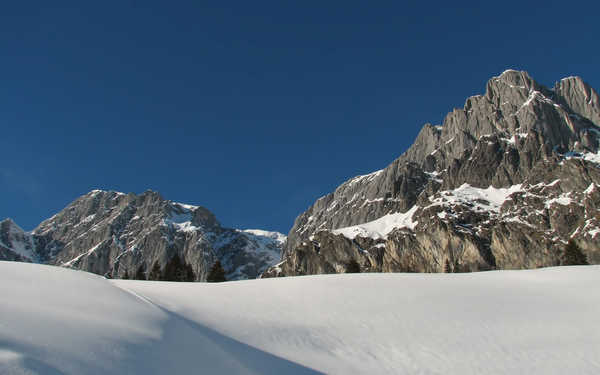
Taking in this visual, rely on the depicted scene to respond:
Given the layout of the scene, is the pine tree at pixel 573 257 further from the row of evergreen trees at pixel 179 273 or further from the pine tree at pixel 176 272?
the pine tree at pixel 176 272

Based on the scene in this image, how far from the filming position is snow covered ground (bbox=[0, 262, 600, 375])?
8.62m

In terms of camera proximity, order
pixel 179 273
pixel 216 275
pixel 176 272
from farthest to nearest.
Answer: pixel 179 273 < pixel 176 272 < pixel 216 275

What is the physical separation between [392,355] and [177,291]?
39.4 ft

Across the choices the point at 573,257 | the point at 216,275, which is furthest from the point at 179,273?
the point at 573,257

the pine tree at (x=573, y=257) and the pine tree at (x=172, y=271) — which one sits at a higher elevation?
the pine tree at (x=573, y=257)

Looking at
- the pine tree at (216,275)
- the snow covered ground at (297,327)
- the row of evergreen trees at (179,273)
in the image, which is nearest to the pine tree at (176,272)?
the row of evergreen trees at (179,273)

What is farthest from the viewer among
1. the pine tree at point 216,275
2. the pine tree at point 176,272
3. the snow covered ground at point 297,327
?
the pine tree at point 176,272

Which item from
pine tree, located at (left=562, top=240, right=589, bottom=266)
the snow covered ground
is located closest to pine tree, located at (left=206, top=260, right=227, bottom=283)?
the snow covered ground

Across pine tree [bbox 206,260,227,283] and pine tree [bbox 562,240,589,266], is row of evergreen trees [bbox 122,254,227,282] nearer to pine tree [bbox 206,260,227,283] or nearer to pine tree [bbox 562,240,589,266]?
pine tree [bbox 206,260,227,283]

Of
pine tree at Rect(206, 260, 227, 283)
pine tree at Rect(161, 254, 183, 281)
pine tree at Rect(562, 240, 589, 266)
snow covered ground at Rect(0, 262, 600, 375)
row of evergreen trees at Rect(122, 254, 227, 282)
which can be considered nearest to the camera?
snow covered ground at Rect(0, 262, 600, 375)

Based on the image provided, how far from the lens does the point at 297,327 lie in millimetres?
15938

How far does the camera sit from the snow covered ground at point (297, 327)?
28.3 feet

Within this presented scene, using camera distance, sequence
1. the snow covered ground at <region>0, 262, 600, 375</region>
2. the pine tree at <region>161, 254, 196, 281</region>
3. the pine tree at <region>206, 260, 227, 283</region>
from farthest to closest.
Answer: the pine tree at <region>161, 254, 196, 281</region> < the pine tree at <region>206, 260, 227, 283</region> < the snow covered ground at <region>0, 262, 600, 375</region>

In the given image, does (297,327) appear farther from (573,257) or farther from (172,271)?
(573,257)
